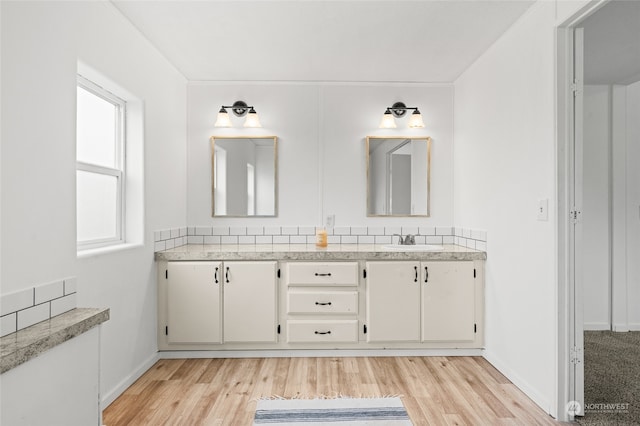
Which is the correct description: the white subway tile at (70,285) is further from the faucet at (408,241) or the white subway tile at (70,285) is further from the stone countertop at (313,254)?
the faucet at (408,241)

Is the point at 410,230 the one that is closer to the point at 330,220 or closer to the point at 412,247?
the point at 412,247

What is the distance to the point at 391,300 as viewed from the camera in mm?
3125

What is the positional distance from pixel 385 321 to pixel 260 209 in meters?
1.54

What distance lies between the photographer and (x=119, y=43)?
2.45 metres

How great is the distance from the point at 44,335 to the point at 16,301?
23cm

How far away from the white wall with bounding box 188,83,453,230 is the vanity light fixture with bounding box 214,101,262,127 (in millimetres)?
77

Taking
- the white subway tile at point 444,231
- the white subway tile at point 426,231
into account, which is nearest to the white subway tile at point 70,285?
the white subway tile at point 426,231

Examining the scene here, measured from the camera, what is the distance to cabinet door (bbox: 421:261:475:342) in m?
3.13

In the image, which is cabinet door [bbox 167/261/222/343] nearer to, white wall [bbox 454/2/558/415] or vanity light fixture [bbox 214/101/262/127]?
vanity light fixture [bbox 214/101/262/127]

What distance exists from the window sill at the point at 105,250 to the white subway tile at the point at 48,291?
0.30m

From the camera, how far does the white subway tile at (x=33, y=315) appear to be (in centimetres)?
152

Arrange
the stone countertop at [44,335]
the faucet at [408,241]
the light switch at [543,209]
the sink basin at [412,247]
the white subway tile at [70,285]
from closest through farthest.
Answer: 1. the stone countertop at [44,335]
2. the white subway tile at [70,285]
3. the light switch at [543,209]
4. the sink basin at [412,247]
5. the faucet at [408,241]

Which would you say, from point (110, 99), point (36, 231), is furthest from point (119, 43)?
point (36, 231)

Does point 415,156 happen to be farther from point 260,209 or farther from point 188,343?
point 188,343
